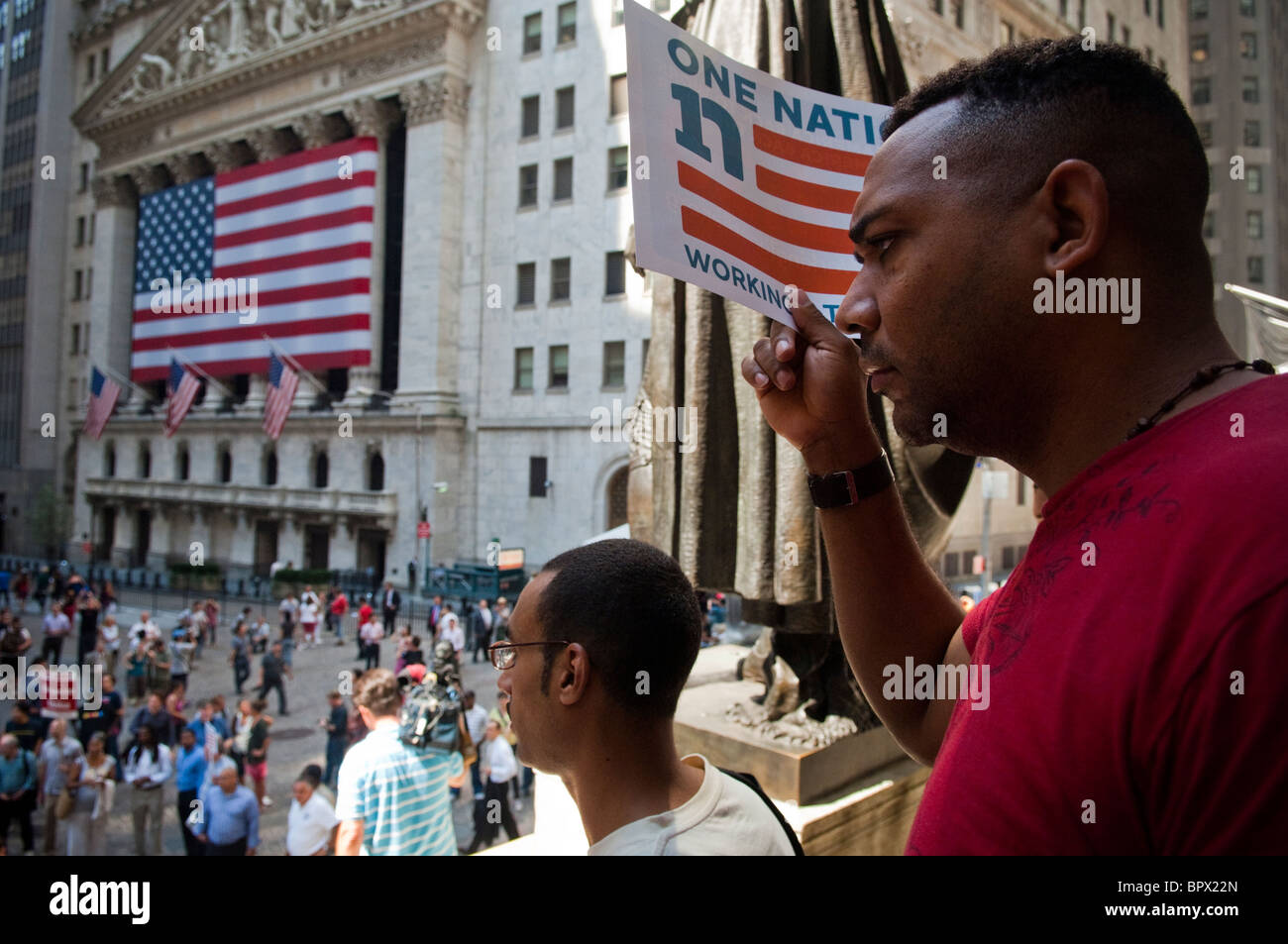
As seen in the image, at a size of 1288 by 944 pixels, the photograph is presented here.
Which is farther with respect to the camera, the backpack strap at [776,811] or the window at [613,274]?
the window at [613,274]

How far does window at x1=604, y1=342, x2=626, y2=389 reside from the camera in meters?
28.6

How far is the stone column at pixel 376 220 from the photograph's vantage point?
33781 millimetres

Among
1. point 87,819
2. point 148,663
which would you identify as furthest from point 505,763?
point 148,663

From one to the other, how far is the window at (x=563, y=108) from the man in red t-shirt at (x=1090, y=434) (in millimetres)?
30480

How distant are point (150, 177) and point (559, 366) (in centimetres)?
2866

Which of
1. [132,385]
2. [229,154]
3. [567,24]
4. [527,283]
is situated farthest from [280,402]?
[132,385]

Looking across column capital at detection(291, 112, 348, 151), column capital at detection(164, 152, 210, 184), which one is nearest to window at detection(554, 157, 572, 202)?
Result: column capital at detection(291, 112, 348, 151)

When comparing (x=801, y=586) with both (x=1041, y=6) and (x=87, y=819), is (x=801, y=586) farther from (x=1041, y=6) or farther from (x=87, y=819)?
(x=1041, y=6)

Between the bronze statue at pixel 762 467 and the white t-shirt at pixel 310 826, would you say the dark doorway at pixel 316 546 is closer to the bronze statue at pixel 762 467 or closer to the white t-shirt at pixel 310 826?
the white t-shirt at pixel 310 826

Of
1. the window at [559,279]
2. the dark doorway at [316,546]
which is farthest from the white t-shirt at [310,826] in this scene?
the dark doorway at [316,546]

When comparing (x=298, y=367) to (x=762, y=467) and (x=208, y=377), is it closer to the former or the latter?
(x=208, y=377)

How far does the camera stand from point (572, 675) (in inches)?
72.2
